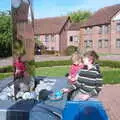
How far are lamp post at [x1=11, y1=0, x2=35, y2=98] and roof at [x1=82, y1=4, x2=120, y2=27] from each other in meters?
55.0

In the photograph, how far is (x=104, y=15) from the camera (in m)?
63.7

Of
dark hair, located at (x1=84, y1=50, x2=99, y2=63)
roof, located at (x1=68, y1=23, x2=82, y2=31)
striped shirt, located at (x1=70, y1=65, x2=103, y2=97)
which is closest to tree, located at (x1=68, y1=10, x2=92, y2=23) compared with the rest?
roof, located at (x1=68, y1=23, x2=82, y2=31)

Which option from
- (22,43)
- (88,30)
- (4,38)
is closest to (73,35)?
(88,30)

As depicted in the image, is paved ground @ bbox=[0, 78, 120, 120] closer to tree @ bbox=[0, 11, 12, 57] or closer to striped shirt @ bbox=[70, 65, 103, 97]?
striped shirt @ bbox=[70, 65, 103, 97]

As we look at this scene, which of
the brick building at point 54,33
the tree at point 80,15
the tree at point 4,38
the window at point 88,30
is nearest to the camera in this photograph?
the tree at point 4,38

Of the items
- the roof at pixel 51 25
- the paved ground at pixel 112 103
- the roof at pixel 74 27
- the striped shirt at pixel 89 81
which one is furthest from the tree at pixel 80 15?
the striped shirt at pixel 89 81

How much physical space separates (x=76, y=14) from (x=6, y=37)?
68534 mm

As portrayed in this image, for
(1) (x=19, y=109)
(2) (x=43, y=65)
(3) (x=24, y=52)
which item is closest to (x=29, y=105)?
(1) (x=19, y=109)

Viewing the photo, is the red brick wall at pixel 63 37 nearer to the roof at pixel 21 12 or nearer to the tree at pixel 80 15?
the tree at pixel 80 15

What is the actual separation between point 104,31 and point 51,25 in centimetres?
1485

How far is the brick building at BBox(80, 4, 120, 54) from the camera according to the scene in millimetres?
59969

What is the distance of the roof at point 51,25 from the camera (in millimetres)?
72438

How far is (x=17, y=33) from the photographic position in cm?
485

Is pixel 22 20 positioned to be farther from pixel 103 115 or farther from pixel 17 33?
pixel 103 115
